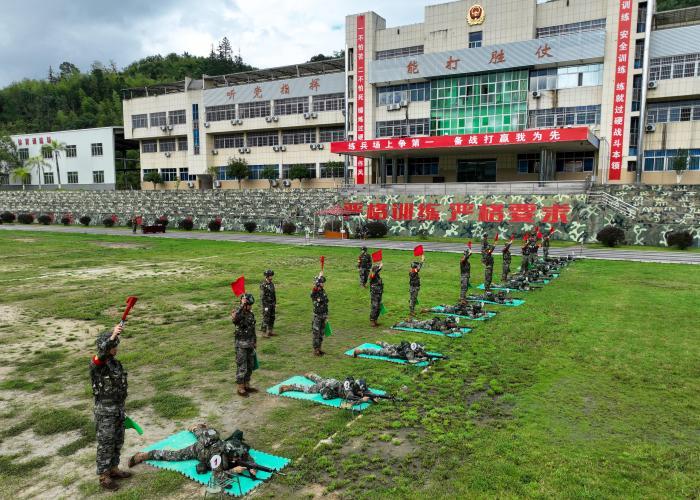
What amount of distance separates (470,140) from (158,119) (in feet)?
153

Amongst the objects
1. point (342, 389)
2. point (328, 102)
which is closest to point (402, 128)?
point (328, 102)

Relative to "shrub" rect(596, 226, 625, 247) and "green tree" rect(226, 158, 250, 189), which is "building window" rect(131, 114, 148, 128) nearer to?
"green tree" rect(226, 158, 250, 189)

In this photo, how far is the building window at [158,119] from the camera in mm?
67312

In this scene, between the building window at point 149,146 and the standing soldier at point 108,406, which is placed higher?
the building window at point 149,146

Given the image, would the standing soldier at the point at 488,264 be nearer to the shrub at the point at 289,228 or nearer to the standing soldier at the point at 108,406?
the standing soldier at the point at 108,406

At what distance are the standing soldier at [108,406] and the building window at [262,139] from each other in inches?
2224

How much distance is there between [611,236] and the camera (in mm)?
31922

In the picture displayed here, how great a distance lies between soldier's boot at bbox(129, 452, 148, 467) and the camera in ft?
20.9

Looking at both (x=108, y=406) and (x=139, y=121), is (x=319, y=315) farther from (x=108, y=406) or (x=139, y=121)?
(x=139, y=121)

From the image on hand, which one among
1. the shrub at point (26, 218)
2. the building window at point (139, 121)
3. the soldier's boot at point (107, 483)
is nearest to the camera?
the soldier's boot at point (107, 483)

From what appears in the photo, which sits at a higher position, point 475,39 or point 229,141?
point 475,39

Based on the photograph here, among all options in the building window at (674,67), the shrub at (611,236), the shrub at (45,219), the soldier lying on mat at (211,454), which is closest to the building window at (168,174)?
the shrub at (45,219)

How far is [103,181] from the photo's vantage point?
242ft

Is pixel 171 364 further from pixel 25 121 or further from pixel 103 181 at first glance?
pixel 25 121
